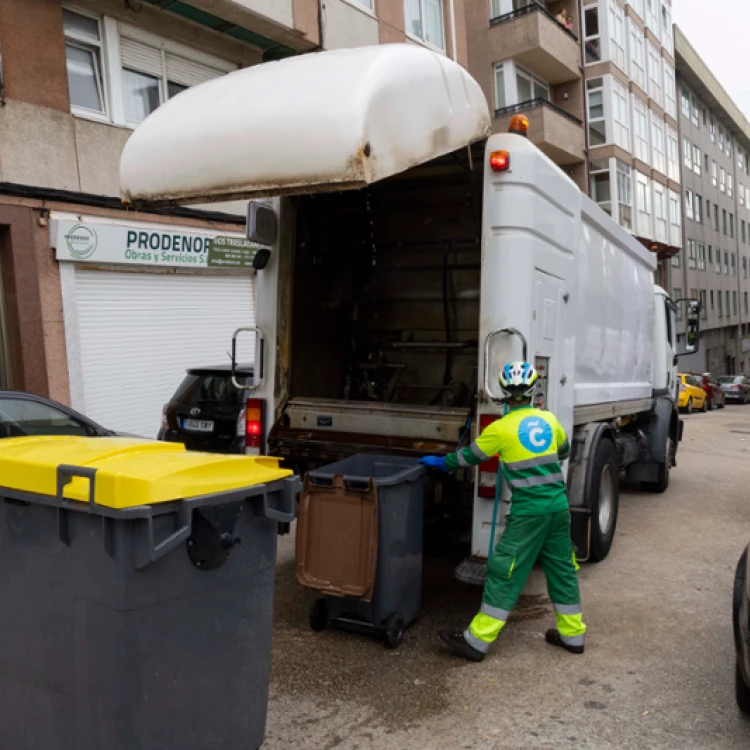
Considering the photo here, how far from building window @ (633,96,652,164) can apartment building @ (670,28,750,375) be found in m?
7.29

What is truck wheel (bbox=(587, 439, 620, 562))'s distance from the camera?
536 centimetres

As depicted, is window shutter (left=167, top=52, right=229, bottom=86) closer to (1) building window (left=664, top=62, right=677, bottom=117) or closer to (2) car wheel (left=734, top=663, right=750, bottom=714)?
(2) car wheel (left=734, top=663, right=750, bottom=714)

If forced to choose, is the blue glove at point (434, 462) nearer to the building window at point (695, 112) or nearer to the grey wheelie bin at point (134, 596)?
the grey wheelie bin at point (134, 596)

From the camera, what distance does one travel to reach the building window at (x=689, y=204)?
3752 cm

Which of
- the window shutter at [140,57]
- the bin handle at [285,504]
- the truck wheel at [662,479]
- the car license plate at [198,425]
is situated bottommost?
the truck wheel at [662,479]

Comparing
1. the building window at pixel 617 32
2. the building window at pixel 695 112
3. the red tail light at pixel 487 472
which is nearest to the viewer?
the red tail light at pixel 487 472

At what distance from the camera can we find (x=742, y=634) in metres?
3.02

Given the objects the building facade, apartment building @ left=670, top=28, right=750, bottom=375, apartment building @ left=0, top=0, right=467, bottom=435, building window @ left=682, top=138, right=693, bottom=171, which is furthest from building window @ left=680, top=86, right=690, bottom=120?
apartment building @ left=0, top=0, right=467, bottom=435

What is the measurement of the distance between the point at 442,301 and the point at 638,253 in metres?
2.66

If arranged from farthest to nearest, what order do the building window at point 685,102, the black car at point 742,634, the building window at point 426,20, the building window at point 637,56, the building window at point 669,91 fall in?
the building window at point 685,102 < the building window at point 669,91 < the building window at point 637,56 < the building window at point 426,20 < the black car at point 742,634

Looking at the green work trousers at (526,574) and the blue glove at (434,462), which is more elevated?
the blue glove at (434,462)

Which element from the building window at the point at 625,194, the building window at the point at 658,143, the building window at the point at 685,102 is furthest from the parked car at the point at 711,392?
the building window at the point at 685,102

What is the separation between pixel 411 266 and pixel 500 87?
18547 millimetres

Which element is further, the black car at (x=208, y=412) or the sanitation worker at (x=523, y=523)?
the black car at (x=208, y=412)
